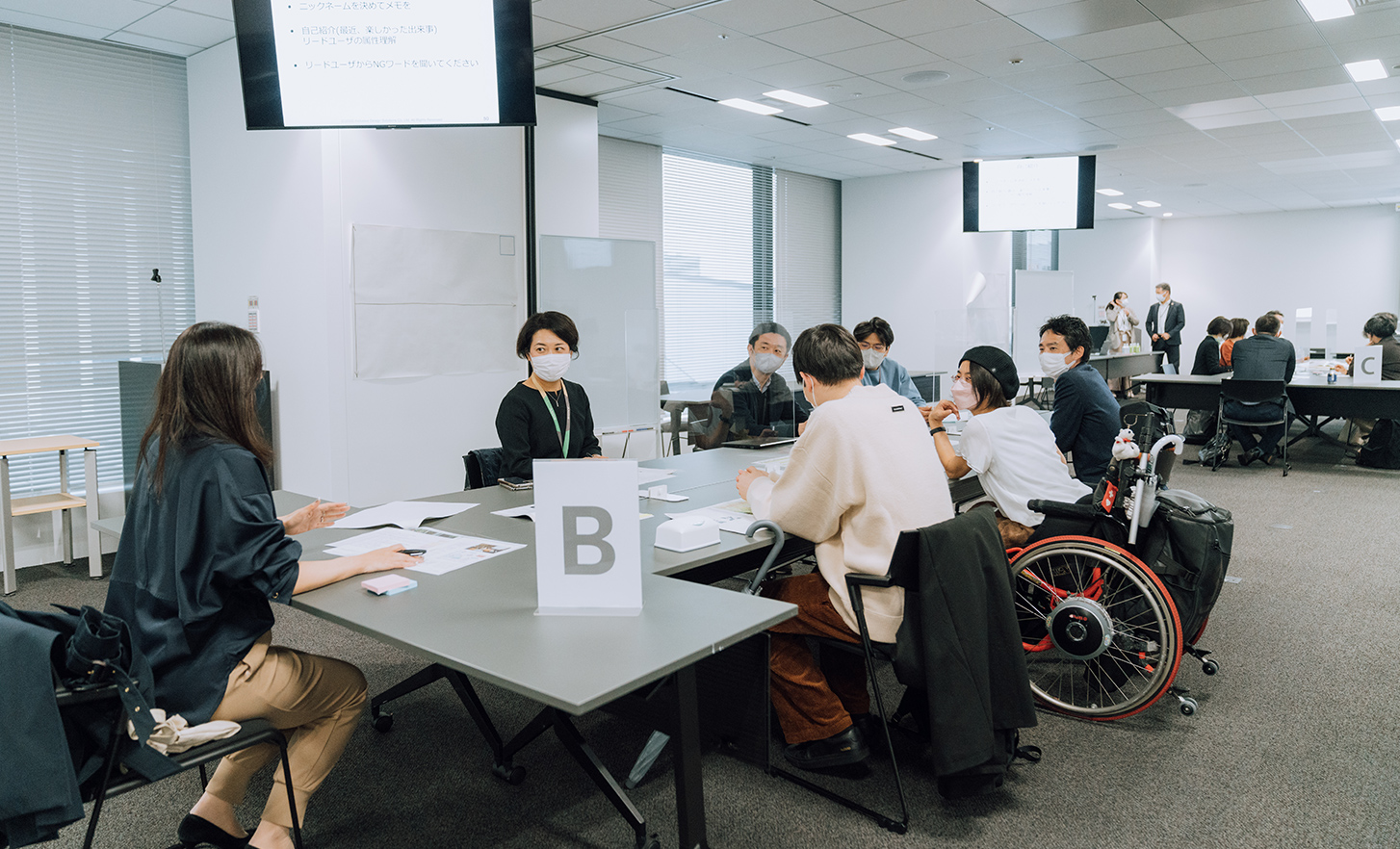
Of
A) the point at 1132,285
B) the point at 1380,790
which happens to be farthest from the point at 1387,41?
the point at 1132,285

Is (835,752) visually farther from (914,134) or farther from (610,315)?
(914,134)

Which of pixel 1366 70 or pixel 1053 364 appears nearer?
pixel 1053 364

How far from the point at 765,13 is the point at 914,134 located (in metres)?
3.62

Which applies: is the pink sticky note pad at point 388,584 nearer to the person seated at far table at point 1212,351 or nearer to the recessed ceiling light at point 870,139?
the recessed ceiling light at point 870,139

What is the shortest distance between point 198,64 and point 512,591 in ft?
16.2

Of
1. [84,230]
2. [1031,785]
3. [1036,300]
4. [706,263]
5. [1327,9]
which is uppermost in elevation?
[1327,9]

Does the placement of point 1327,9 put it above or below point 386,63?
above

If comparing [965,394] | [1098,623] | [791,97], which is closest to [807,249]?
[791,97]

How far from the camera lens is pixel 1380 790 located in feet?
8.51

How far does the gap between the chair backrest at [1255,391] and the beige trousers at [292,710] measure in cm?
801

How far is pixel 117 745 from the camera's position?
67.9 inches

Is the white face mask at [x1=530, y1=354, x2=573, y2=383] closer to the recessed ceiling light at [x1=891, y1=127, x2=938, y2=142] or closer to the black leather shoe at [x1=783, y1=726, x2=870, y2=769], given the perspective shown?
the black leather shoe at [x1=783, y1=726, x2=870, y2=769]

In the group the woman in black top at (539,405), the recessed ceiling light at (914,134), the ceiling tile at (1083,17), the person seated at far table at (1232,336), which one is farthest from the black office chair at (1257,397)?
the woman in black top at (539,405)

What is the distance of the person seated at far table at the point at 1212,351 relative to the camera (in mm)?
9531
